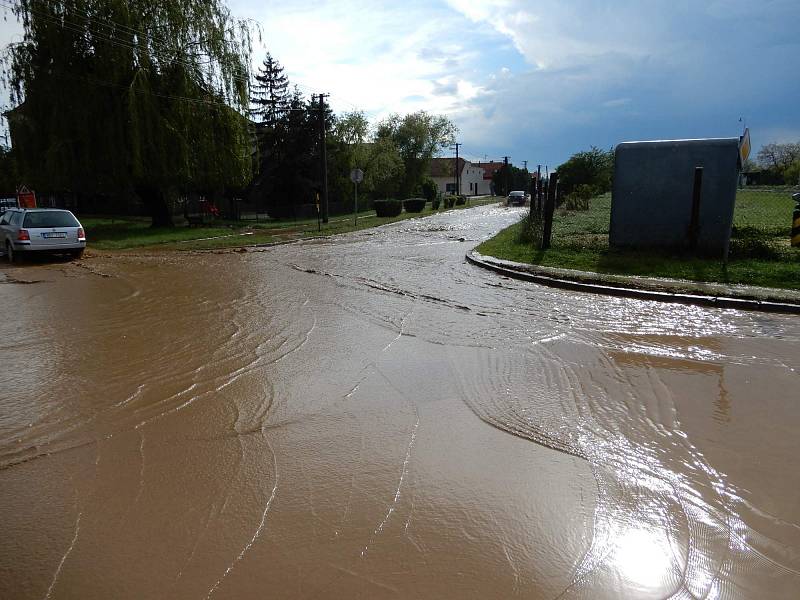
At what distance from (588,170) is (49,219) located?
39013 millimetres

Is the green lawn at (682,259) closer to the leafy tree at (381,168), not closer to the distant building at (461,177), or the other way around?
the leafy tree at (381,168)

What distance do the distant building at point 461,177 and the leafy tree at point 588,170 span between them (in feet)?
122

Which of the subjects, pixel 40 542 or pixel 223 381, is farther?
pixel 223 381

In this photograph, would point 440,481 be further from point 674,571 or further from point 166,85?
point 166,85

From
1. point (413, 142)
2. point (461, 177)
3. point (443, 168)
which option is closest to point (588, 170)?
point (413, 142)

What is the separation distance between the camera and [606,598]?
8.99 feet

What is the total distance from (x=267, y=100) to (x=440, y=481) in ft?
159

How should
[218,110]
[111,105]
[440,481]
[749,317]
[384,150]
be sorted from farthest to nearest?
[384,150]
[218,110]
[111,105]
[749,317]
[440,481]

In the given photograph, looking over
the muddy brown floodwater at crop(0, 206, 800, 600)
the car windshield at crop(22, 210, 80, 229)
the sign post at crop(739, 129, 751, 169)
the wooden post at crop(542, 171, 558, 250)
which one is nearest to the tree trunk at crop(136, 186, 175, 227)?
the car windshield at crop(22, 210, 80, 229)

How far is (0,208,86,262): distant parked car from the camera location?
50.0 ft

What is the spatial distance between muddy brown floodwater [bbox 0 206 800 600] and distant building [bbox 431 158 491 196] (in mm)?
78177

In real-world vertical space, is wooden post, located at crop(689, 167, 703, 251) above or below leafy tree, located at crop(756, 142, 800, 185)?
below

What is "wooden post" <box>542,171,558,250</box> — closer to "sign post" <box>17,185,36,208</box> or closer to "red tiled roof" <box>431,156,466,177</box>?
"sign post" <box>17,185,36,208</box>

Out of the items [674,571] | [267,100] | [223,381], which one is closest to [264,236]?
[223,381]
